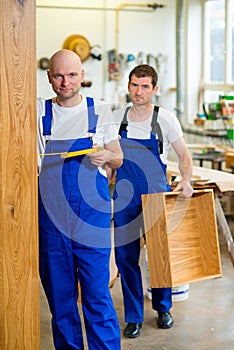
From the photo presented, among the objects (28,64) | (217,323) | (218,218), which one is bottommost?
(217,323)

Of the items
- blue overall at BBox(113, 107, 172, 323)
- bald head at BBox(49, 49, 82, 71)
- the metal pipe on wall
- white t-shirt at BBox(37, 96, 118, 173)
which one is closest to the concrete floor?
blue overall at BBox(113, 107, 172, 323)

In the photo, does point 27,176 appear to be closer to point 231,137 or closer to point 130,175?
point 130,175

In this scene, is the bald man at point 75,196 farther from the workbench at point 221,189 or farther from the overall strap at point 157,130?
the workbench at point 221,189

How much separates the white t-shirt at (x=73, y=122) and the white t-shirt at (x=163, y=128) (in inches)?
30.5

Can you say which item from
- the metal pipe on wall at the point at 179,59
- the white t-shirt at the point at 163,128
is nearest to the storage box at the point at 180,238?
the white t-shirt at the point at 163,128

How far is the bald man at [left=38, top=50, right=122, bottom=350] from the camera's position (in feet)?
11.2

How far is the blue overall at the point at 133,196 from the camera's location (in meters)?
4.26

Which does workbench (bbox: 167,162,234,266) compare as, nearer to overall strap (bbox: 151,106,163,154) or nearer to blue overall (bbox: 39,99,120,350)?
overall strap (bbox: 151,106,163,154)

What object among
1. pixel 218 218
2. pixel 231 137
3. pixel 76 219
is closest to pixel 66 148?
pixel 76 219

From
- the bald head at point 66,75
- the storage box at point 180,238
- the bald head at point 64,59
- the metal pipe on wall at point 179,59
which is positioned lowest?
the storage box at point 180,238

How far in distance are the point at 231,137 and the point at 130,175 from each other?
3765 mm

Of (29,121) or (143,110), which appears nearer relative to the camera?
(29,121)

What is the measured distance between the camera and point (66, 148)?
11.3 ft

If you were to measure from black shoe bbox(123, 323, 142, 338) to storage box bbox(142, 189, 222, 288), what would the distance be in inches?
13.6
